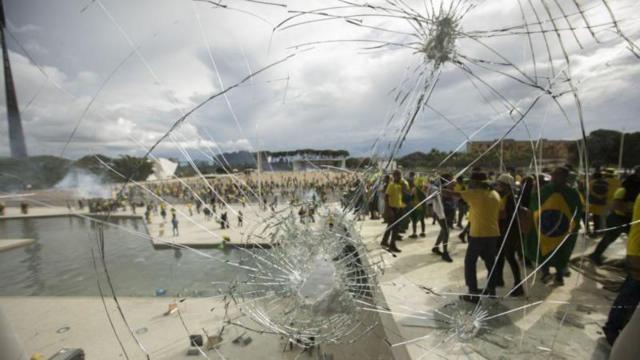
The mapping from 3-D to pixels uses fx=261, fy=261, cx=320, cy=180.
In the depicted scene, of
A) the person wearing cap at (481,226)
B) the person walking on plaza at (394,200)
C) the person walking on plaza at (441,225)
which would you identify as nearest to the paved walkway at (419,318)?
the person walking on plaza at (441,225)

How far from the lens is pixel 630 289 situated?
216cm

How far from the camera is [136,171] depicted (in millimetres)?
2416

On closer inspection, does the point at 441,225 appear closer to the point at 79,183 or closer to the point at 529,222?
the point at 529,222

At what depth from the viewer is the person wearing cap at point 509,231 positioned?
11.0 feet

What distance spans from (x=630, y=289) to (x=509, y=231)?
1.27 m

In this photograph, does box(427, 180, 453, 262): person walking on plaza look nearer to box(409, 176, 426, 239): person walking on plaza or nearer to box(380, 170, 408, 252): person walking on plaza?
box(380, 170, 408, 252): person walking on plaza

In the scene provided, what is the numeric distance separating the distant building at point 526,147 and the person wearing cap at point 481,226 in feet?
1.95

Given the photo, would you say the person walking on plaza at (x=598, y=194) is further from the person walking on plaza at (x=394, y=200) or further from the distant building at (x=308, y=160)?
the distant building at (x=308, y=160)

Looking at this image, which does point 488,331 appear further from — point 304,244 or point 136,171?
point 136,171

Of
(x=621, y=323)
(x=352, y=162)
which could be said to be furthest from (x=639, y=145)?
(x=352, y=162)

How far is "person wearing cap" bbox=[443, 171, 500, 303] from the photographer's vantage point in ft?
9.91

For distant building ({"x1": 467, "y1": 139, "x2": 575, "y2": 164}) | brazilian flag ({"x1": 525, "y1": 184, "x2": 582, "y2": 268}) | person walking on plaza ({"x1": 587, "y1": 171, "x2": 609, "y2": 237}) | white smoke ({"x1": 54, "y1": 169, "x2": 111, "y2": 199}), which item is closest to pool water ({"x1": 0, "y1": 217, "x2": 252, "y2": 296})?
white smoke ({"x1": 54, "y1": 169, "x2": 111, "y2": 199})

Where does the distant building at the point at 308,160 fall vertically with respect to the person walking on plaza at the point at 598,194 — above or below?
above

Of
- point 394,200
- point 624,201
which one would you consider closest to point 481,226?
point 394,200
